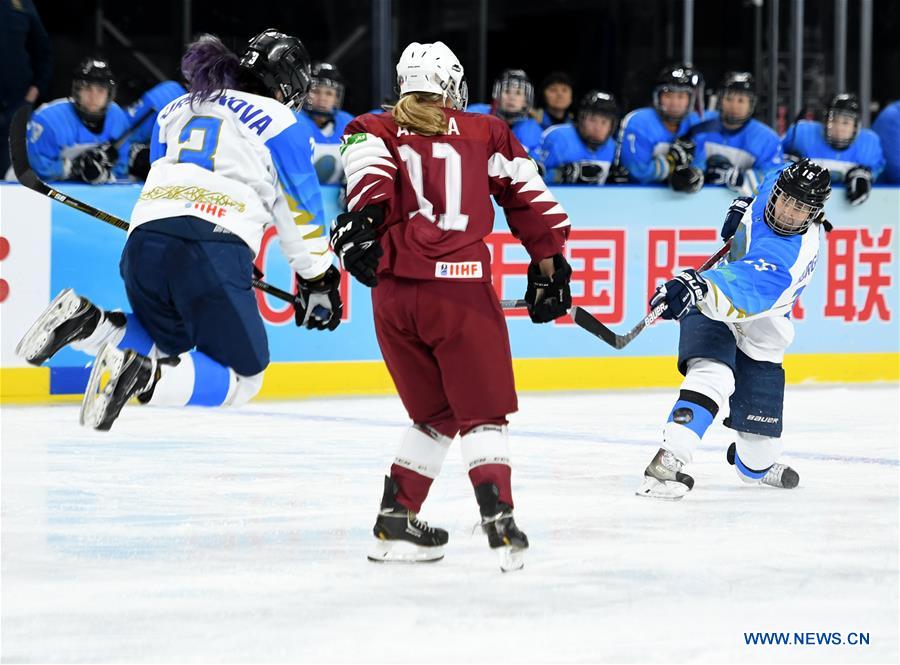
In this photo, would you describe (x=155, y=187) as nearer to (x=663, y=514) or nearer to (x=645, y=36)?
(x=663, y=514)

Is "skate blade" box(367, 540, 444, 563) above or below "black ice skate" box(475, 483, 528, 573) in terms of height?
below

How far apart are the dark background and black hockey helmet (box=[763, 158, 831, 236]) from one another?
3.90 meters

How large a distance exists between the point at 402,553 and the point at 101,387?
0.76 metres

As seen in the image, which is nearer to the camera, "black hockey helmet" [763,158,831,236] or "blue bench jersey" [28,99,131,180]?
"black hockey helmet" [763,158,831,236]

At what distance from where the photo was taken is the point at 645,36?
9.73m

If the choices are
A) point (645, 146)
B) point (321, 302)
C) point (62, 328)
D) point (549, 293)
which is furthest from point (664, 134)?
point (62, 328)

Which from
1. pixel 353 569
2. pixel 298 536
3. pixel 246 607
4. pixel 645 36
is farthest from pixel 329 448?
pixel 645 36

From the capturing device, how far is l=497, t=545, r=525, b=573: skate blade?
3326 millimetres

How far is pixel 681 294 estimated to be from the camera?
4.04m

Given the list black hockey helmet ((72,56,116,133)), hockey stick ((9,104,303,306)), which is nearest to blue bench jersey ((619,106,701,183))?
black hockey helmet ((72,56,116,133))

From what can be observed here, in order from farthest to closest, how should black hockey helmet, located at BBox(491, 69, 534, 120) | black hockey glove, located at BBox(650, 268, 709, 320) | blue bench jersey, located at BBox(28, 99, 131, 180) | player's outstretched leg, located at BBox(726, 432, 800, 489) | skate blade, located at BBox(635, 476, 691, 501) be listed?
black hockey helmet, located at BBox(491, 69, 534, 120) → blue bench jersey, located at BBox(28, 99, 131, 180) → player's outstretched leg, located at BBox(726, 432, 800, 489) → skate blade, located at BBox(635, 476, 691, 501) → black hockey glove, located at BBox(650, 268, 709, 320)

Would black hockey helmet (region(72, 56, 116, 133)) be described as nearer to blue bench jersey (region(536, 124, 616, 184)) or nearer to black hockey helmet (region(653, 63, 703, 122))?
blue bench jersey (region(536, 124, 616, 184))

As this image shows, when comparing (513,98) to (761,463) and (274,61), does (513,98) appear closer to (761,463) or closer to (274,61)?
(761,463)

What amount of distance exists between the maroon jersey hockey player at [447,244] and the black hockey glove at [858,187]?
12.8 feet
